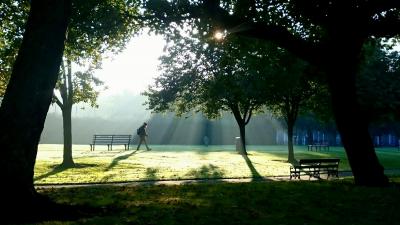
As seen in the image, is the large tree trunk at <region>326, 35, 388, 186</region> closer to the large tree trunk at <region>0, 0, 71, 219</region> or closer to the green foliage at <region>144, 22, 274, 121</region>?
the large tree trunk at <region>0, 0, 71, 219</region>

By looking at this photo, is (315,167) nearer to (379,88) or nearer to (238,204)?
(238,204)

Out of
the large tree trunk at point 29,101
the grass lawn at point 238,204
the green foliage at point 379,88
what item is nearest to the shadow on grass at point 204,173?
the grass lawn at point 238,204

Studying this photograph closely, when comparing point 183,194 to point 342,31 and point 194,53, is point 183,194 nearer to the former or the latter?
point 342,31

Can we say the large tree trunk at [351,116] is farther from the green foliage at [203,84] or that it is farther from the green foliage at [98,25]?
the green foliage at [203,84]

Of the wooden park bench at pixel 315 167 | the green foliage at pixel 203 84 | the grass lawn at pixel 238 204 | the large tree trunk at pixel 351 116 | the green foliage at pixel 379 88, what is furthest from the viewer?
the green foliage at pixel 379 88

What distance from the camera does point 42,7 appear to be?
28.5ft

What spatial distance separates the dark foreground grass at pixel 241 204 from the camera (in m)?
7.59

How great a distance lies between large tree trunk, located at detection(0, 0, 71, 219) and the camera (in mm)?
8156

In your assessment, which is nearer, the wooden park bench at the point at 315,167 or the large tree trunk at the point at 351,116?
the large tree trunk at the point at 351,116

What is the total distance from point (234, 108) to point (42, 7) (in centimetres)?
2624

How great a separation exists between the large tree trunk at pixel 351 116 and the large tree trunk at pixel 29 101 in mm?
7510

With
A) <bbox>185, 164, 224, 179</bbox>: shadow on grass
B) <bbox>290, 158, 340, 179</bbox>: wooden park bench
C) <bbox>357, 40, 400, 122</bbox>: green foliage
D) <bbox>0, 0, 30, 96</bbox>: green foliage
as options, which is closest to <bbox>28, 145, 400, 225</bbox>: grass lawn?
<bbox>290, 158, 340, 179</bbox>: wooden park bench

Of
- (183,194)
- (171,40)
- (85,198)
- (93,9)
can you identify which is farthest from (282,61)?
(85,198)

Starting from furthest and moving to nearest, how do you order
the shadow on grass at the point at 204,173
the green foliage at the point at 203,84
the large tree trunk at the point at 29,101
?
the green foliage at the point at 203,84, the shadow on grass at the point at 204,173, the large tree trunk at the point at 29,101
